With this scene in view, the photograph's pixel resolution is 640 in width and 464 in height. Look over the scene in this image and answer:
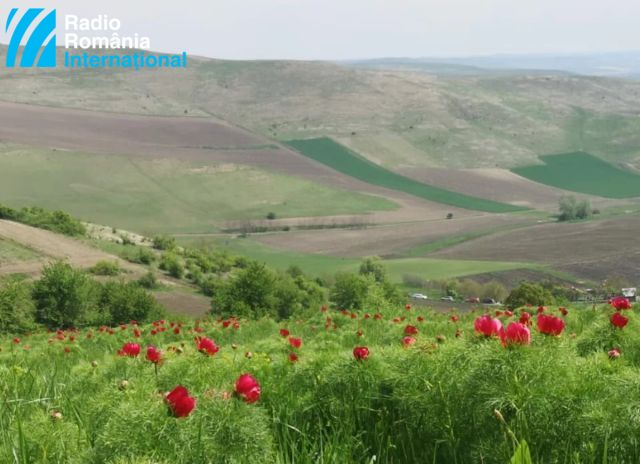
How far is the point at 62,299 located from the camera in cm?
4606

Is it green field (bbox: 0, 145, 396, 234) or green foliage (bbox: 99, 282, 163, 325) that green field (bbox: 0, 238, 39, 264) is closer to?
green foliage (bbox: 99, 282, 163, 325)

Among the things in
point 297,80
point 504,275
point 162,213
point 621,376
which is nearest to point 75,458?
point 621,376

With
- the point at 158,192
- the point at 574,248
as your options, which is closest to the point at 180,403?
the point at 574,248

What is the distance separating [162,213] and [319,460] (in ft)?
370

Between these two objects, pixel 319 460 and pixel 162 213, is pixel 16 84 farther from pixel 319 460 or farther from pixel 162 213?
pixel 319 460

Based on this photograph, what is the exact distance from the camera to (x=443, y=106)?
18375cm

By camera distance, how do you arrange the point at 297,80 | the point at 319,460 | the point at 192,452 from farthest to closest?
the point at 297,80
the point at 319,460
the point at 192,452

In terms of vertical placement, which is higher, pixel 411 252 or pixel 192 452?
pixel 192 452

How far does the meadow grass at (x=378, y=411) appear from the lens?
473 centimetres

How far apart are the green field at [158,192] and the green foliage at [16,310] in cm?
6261

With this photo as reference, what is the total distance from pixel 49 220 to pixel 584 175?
96431 mm

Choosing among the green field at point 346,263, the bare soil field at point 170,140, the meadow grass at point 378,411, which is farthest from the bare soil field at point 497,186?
the meadow grass at point 378,411

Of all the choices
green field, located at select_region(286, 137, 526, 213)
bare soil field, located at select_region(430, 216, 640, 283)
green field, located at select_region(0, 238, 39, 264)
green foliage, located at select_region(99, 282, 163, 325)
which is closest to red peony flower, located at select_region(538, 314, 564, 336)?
green foliage, located at select_region(99, 282, 163, 325)

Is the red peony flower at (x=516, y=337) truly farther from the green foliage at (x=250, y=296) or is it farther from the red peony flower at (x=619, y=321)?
the green foliage at (x=250, y=296)
